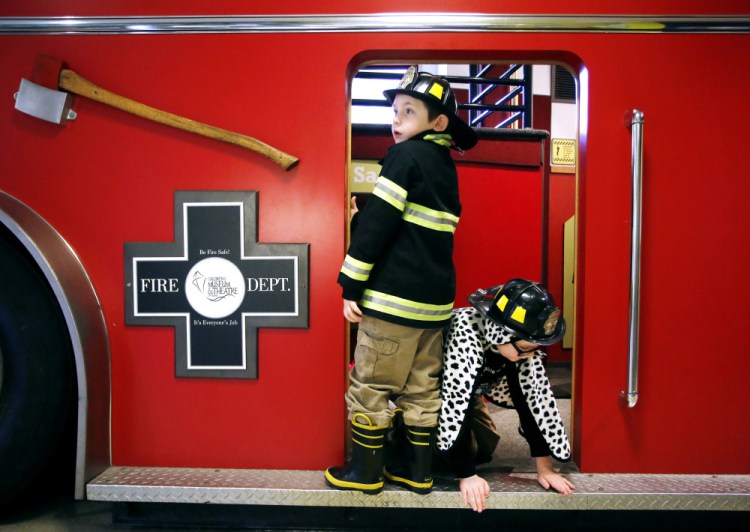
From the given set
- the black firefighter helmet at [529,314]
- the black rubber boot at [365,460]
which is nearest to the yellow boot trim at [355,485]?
the black rubber boot at [365,460]

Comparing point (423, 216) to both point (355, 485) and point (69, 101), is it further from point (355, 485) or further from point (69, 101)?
point (69, 101)

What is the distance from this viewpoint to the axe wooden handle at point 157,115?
5.57 ft

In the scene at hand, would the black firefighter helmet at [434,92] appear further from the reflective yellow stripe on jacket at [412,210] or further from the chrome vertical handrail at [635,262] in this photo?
the chrome vertical handrail at [635,262]

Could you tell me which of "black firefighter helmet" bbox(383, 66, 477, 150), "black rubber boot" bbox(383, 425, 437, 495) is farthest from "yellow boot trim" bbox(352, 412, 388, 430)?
"black firefighter helmet" bbox(383, 66, 477, 150)

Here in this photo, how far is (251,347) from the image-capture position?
1.72m

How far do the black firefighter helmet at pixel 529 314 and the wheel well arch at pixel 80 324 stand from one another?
1.29 m

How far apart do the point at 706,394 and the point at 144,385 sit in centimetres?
190

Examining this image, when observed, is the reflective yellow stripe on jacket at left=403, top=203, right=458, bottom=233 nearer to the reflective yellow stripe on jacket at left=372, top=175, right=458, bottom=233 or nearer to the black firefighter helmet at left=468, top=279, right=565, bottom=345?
the reflective yellow stripe on jacket at left=372, top=175, right=458, bottom=233

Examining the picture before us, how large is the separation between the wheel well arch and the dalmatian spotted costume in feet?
3.70

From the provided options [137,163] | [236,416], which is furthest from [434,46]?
[236,416]

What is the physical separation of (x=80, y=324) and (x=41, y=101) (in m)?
0.77

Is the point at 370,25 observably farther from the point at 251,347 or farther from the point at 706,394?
the point at 706,394

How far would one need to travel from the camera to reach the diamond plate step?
158cm

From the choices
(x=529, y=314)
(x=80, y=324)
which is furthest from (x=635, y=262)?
(x=80, y=324)
